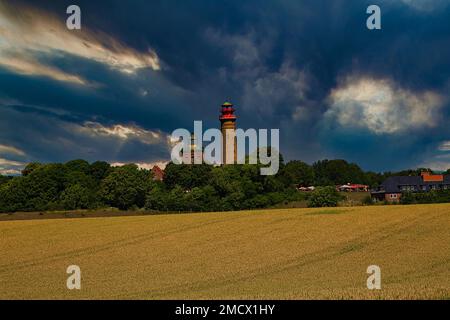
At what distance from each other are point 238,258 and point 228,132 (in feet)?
353

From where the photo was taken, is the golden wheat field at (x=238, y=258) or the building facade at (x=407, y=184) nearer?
the golden wheat field at (x=238, y=258)

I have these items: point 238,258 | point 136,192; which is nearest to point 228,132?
point 136,192

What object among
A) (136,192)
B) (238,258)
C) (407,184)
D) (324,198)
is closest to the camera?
(238,258)

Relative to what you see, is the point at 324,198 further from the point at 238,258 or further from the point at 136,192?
the point at 238,258

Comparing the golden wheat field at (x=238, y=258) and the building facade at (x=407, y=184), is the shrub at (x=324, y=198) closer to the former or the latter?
the golden wheat field at (x=238, y=258)

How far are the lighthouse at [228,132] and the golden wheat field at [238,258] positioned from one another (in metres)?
81.3

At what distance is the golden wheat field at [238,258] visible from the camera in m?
19.3

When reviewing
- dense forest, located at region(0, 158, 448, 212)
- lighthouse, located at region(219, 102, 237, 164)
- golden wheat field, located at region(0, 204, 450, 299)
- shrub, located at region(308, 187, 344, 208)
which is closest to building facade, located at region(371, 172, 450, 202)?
dense forest, located at region(0, 158, 448, 212)

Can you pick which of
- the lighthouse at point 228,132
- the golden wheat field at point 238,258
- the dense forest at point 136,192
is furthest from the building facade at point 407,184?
the golden wheat field at point 238,258

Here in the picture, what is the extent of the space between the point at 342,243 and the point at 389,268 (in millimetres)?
8835

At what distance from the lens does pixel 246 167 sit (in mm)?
94188

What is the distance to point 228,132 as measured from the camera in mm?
135000

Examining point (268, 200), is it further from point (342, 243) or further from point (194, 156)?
point (342, 243)

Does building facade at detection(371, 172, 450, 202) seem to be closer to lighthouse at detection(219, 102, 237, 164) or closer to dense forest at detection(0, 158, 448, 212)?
dense forest at detection(0, 158, 448, 212)
